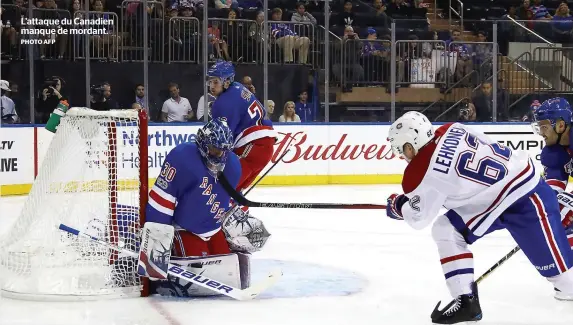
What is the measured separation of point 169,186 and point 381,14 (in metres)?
8.28

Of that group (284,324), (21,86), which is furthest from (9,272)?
(21,86)

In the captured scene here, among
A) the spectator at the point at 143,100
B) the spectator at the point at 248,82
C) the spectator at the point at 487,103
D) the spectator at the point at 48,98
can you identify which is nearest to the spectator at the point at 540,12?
the spectator at the point at 487,103

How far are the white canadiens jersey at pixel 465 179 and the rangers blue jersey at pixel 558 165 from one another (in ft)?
2.57

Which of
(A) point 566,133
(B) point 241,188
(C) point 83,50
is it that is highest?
(C) point 83,50

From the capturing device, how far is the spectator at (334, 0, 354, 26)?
11133mm

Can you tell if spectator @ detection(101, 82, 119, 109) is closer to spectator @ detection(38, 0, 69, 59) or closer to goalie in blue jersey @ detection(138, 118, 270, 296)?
spectator @ detection(38, 0, 69, 59)

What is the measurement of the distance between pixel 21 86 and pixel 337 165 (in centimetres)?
341

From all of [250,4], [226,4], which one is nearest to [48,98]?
[226,4]

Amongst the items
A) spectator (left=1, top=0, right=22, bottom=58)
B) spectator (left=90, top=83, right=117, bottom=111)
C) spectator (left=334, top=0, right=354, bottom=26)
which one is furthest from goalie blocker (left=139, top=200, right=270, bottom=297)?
spectator (left=334, top=0, right=354, bottom=26)

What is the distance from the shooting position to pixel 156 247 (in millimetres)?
3885

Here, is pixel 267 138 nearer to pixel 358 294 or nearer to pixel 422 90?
pixel 358 294

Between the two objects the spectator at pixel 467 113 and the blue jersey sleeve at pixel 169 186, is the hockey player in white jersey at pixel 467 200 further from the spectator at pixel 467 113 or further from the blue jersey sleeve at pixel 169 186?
the spectator at pixel 467 113

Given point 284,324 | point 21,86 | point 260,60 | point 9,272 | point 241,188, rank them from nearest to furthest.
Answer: point 284,324 < point 9,272 < point 241,188 < point 21,86 < point 260,60

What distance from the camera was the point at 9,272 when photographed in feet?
13.8
